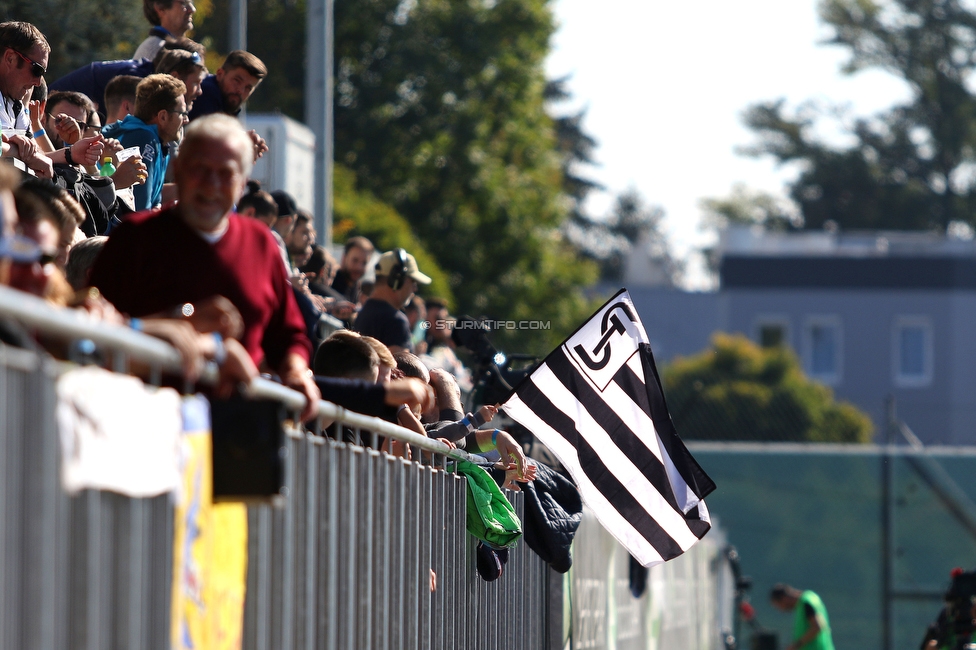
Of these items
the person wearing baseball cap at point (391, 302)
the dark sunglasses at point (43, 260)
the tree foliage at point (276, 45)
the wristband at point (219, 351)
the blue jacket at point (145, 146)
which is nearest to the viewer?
the dark sunglasses at point (43, 260)

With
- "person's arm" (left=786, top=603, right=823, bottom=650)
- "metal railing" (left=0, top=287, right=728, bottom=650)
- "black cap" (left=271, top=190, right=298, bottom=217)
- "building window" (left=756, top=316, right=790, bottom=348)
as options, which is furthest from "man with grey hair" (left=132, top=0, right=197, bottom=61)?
"building window" (left=756, top=316, right=790, bottom=348)

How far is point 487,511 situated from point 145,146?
7.18 ft

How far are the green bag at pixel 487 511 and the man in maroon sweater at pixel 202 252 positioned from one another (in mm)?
2272

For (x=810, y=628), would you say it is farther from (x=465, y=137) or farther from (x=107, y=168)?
(x=465, y=137)

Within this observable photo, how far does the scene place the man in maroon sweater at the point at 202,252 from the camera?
3.60 m

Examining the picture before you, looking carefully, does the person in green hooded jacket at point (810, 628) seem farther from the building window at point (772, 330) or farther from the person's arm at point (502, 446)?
the building window at point (772, 330)

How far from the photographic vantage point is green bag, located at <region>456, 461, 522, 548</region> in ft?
19.5

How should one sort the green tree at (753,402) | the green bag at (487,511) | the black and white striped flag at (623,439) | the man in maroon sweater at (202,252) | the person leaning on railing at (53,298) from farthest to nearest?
the green tree at (753,402) → the black and white striped flag at (623,439) → the green bag at (487,511) → the man in maroon sweater at (202,252) → the person leaning on railing at (53,298)

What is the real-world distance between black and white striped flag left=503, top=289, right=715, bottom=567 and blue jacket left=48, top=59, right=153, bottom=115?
264cm

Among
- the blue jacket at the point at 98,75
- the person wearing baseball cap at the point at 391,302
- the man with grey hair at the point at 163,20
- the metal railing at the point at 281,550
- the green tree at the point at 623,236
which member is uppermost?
the green tree at the point at 623,236

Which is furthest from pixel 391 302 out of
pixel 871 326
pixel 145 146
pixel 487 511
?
pixel 871 326

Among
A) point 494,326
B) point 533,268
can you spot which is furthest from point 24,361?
point 533,268

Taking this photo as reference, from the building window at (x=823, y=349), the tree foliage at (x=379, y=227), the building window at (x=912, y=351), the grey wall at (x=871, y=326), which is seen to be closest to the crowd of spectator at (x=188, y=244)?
the tree foliage at (x=379, y=227)

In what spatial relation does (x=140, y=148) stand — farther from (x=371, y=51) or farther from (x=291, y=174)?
(x=371, y=51)
